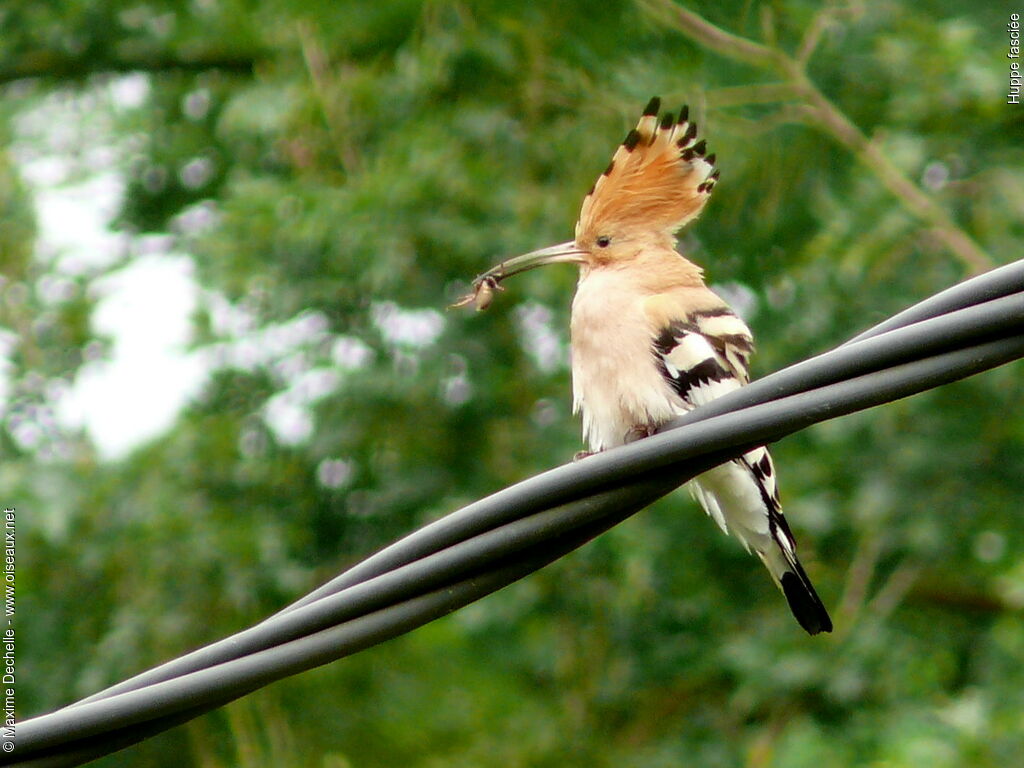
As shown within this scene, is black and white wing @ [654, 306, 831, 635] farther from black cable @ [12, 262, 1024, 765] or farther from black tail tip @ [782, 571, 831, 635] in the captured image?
black cable @ [12, 262, 1024, 765]

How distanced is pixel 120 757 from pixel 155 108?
10.9 feet

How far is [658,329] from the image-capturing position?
9.32ft

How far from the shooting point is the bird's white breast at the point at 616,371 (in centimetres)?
278

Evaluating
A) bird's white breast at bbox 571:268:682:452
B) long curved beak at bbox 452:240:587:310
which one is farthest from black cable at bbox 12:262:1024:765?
long curved beak at bbox 452:240:587:310

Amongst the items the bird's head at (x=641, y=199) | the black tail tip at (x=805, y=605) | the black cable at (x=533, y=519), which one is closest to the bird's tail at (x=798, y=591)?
the black tail tip at (x=805, y=605)

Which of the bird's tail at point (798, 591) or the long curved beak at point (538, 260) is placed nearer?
the bird's tail at point (798, 591)

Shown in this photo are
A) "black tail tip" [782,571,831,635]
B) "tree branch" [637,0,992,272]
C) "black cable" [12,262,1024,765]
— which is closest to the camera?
"black cable" [12,262,1024,765]

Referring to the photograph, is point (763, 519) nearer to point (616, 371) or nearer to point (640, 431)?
point (640, 431)

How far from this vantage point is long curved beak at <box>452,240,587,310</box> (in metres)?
3.07

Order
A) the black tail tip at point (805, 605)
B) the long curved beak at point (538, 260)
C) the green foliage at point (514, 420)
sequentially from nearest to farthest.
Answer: the black tail tip at point (805, 605)
the long curved beak at point (538, 260)
the green foliage at point (514, 420)

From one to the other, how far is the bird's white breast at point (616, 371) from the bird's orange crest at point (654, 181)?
0.27m

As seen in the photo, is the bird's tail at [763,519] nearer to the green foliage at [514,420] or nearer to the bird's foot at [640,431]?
the bird's foot at [640,431]

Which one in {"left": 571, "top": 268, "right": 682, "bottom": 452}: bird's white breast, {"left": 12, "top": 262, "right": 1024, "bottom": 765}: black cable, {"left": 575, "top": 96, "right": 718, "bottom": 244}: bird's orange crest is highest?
{"left": 575, "top": 96, "right": 718, "bottom": 244}: bird's orange crest

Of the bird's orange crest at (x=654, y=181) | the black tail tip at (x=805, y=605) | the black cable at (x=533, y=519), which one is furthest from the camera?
the bird's orange crest at (x=654, y=181)
